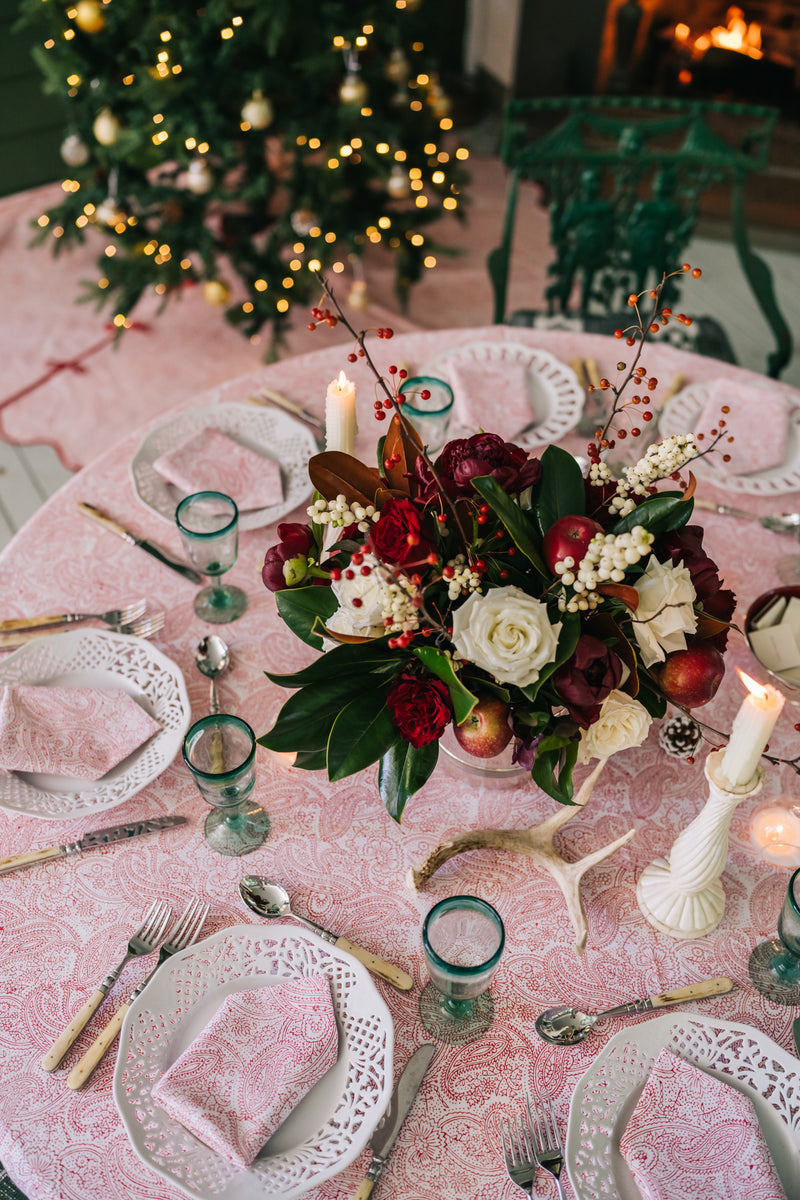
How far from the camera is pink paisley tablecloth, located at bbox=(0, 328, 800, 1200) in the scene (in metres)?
0.85

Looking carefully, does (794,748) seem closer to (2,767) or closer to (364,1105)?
(364,1105)

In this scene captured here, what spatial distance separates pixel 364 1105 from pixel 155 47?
2.40 m

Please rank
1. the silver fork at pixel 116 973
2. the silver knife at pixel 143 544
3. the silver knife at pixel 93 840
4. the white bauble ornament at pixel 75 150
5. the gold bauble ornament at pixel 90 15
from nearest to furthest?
the silver fork at pixel 116 973
the silver knife at pixel 93 840
the silver knife at pixel 143 544
the gold bauble ornament at pixel 90 15
the white bauble ornament at pixel 75 150

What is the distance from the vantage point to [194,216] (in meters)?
2.62

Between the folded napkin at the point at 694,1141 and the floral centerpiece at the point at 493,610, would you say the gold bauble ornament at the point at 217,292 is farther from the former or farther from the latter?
the folded napkin at the point at 694,1141

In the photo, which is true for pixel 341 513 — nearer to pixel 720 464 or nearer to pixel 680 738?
pixel 680 738

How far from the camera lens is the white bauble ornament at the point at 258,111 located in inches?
89.3

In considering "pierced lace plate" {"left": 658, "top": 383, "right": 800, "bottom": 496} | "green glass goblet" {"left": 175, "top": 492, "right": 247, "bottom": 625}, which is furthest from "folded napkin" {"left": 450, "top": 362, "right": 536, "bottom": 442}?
"green glass goblet" {"left": 175, "top": 492, "right": 247, "bottom": 625}

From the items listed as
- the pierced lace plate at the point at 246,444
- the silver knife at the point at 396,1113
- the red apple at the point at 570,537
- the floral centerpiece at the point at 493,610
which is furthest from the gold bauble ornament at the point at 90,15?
the silver knife at the point at 396,1113

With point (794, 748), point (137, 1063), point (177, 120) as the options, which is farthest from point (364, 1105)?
point (177, 120)

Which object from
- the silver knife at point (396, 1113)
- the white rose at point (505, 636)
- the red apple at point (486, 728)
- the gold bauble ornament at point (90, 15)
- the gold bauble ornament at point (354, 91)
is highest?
the gold bauble ornament at point (90, 15)

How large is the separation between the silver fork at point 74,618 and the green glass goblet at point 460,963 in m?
0.62

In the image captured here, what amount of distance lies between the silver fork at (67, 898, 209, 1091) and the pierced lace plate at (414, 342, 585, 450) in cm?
88

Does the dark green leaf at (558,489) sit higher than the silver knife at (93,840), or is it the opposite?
the dark green leaf at (558,489)
